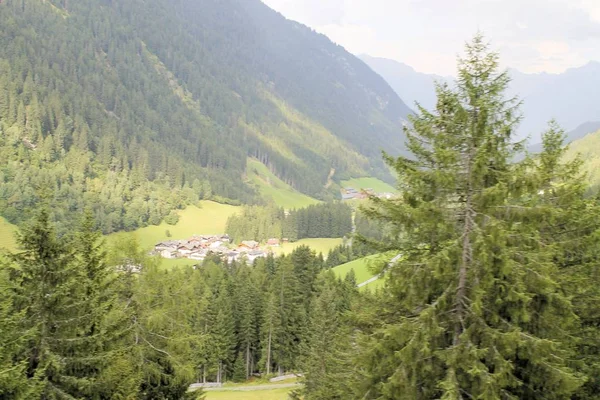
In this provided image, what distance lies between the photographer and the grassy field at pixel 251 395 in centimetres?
3818

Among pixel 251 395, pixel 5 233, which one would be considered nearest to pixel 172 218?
pixel 5 233

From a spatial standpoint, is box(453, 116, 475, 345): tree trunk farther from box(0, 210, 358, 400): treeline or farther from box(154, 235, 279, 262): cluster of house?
box(154, 235, 279, 262): cluster of house

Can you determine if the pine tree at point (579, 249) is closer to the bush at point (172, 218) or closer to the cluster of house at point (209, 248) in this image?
the cluster of house at point (209, 248)

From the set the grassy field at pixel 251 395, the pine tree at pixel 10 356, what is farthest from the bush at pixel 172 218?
the pine tree at pixel 10 356

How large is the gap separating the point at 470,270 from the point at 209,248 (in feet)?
392

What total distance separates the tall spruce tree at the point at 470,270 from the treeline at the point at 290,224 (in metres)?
130

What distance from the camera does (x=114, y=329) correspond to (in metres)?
13.5

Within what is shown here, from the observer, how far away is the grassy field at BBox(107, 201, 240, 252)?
137 metres

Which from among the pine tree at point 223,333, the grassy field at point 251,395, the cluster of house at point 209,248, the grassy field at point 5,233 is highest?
the grassy field at point 5,233

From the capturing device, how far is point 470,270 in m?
9.15

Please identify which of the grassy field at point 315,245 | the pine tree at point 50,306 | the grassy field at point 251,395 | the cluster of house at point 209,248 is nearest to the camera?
the pine tree at point 50,306

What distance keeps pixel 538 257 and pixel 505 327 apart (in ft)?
5.72

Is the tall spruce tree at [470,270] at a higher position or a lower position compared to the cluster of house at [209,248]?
higher

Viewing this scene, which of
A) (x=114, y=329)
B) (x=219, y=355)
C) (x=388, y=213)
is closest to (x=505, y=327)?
(x=388, y=213)
